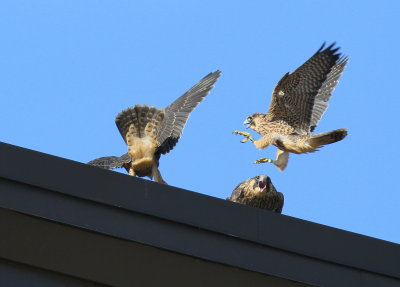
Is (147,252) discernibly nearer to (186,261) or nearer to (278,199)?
(186,261)

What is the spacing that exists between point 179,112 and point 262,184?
148 inches

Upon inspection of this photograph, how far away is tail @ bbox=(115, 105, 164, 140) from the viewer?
A: 11.2 metres

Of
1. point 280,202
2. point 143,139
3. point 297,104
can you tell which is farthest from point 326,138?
point 280,202

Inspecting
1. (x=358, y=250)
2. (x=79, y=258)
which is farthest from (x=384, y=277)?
(x=79, y=258)

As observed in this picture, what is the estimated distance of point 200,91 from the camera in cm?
1220

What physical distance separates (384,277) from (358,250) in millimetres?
209

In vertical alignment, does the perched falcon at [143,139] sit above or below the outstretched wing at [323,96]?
below

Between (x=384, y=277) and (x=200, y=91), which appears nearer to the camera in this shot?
(x=384, y=277)

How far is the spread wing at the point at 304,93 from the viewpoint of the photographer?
493 inches

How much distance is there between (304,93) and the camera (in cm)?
1264

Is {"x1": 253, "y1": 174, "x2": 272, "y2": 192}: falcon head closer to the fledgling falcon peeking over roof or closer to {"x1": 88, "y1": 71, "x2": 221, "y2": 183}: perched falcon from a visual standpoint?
{"x1": 88, "y1": 71, "x2": 221, "y2": 183}: perched falcon

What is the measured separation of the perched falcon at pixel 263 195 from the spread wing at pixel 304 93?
4.41 meters

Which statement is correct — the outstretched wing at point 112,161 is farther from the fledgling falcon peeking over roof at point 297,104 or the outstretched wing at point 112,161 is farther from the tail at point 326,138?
the tail at point 326,138

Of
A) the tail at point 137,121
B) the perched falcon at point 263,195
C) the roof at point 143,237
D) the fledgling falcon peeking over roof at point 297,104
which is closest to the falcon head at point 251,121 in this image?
the fledgling falcon peeking over roof at point 297,104
